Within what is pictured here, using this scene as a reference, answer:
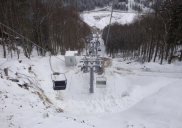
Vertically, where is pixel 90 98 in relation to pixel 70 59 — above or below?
below

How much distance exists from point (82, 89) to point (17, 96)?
7155mm

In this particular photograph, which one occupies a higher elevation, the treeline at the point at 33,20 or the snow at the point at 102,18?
the snow at the point at 102,18

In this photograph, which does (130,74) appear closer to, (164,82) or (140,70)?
(140,70)

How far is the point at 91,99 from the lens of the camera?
11938 mm

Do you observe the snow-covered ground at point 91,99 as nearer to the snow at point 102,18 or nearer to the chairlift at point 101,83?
the chairlift at point 101,83

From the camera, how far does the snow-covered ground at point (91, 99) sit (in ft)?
19.7

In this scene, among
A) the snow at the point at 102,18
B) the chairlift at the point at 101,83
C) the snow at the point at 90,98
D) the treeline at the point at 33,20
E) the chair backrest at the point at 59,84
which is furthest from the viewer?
the snow at the point at 102,18

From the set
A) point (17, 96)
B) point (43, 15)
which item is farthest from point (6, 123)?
point (43, 15)

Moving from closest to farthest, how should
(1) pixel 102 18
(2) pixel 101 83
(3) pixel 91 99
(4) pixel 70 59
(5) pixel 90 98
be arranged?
1. (2) pixel 101 83
2. (3) pixel 91 99
3. (5) pixel 90 98
4. (4) pixel 70 59
5. (1) pixel 102 18

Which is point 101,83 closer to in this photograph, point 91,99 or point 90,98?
point 91,99

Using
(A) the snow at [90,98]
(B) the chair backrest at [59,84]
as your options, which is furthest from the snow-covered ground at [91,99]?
(B) the chair backrest at [59,84]

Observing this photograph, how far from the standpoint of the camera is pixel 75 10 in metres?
23.5

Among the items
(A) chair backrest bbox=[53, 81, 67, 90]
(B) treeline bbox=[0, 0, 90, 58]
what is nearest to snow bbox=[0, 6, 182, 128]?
(A) chair backrest bbox=[53, 81, 67, 90]

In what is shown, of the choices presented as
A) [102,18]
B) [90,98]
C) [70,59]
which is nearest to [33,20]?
[70,59]
